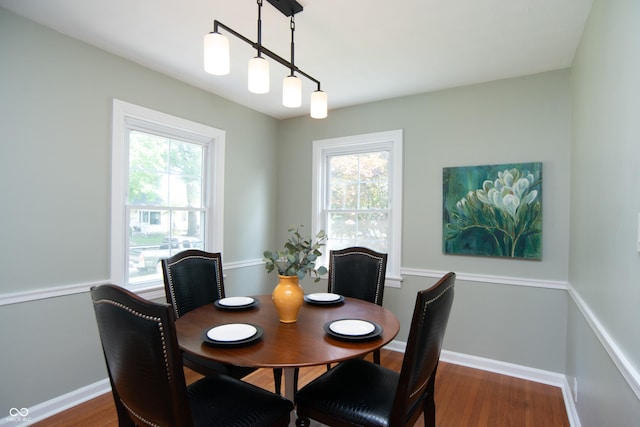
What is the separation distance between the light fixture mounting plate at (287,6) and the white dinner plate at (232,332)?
5.74 feet

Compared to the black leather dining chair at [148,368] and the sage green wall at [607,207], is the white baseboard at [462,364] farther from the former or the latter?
the black leather dining chair at [148,368]

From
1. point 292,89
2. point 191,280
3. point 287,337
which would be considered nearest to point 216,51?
point 292,89

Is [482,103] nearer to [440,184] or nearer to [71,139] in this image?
[440,184]

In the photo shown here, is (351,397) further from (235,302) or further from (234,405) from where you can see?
(235,302)

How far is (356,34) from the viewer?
2.19 meters

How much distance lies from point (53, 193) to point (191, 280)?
1074 mm

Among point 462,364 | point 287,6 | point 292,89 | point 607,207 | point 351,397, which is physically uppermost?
point 287,6

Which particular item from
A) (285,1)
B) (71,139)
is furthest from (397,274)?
(71,139)

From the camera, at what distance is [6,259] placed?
6.46 feet

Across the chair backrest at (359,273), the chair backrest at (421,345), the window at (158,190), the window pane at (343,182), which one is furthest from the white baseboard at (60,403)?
the window pane at (343,182)

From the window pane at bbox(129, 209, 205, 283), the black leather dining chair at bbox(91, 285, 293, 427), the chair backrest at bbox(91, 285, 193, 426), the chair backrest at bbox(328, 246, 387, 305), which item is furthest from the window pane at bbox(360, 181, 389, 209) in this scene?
the chair backrest at bbox(91, 285, 193, 426)

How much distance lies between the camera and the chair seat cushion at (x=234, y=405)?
1.35 metres

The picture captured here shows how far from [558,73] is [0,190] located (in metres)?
4.02

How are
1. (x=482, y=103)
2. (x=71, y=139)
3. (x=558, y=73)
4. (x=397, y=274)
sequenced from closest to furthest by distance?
(x=71, y=139) → (x=558, y=73) → (x=482, y=103) → (x=397, y=274)
